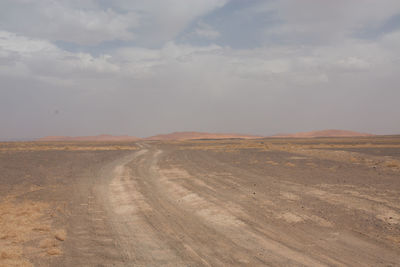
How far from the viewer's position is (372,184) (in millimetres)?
13172

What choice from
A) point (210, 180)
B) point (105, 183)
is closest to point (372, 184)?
point (210, 180)

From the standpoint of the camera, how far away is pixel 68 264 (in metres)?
5.02

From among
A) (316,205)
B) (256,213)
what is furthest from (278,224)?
(316,205)

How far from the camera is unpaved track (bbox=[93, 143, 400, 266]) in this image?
17.4 feet

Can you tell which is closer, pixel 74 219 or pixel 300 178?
pixel 74 219

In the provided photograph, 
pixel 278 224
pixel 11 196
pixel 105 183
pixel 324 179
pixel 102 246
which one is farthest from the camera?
pixel 324 179

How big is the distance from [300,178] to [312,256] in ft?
35.7

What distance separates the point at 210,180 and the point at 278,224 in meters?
7.67

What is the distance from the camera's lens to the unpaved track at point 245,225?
208 inches

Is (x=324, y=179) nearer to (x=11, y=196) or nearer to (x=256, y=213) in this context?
(x=256, y=213)

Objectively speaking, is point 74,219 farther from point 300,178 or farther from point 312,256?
point 300,178

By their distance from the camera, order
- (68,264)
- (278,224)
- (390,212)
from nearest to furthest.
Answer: (68,264) → (278,224) → (390,212)

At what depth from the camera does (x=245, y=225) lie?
7.29 meters

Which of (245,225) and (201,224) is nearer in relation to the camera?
(245,225)
